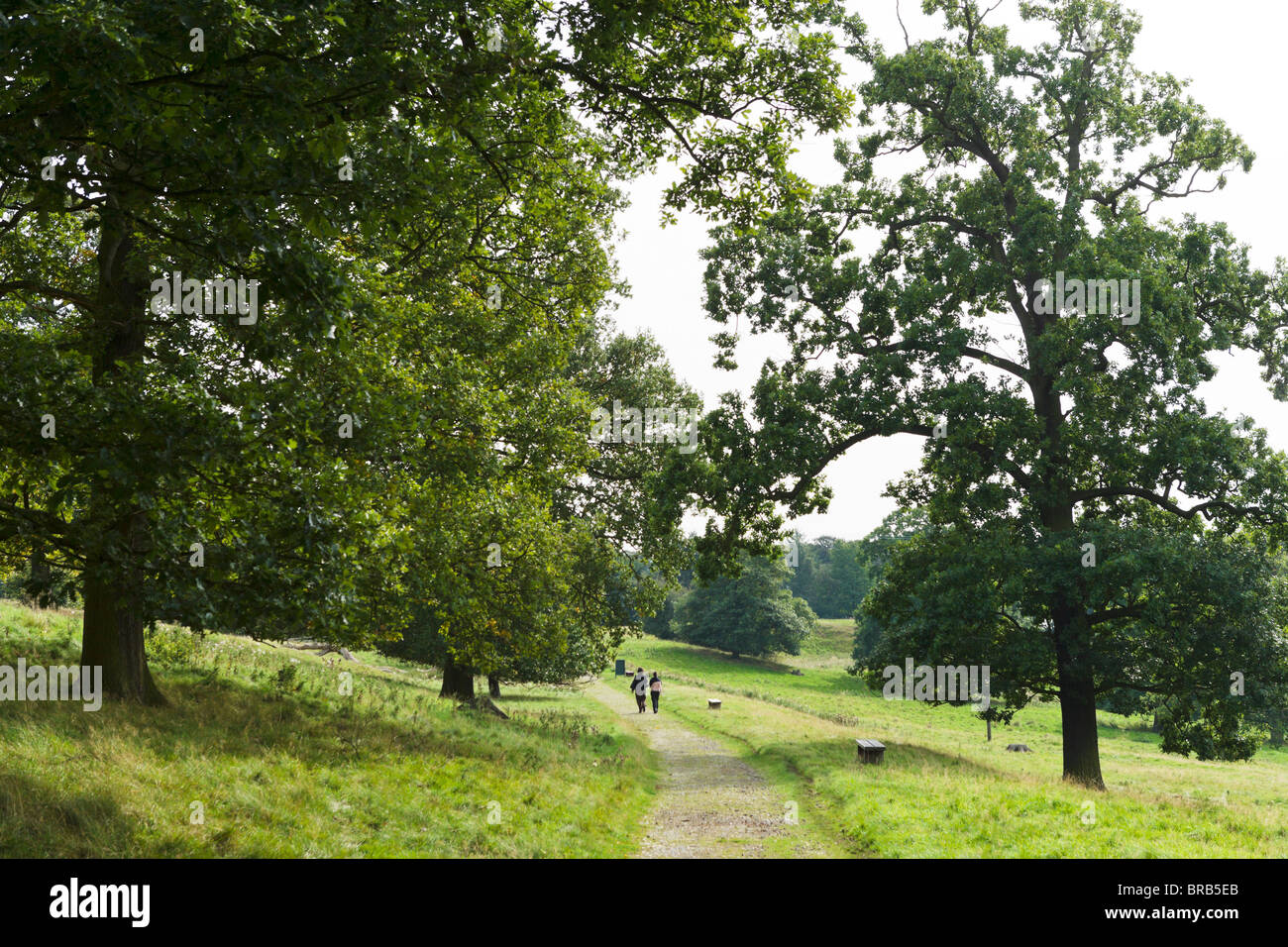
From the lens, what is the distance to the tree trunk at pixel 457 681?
26.4m

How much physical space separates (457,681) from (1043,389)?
19243mm

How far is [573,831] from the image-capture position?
37.4 feet

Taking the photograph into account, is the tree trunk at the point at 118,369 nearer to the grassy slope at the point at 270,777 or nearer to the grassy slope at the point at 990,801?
the grassy slope at the point at 270,777

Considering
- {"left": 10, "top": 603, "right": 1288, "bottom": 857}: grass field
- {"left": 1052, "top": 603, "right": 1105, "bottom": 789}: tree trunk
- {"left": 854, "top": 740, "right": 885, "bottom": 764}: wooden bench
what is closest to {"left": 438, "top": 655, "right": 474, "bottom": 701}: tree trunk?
{"left": 10, "top": 603, "right": 1288, "bottom": 857}: grass field

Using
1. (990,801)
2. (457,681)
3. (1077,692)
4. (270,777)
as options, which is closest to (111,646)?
(270,777)

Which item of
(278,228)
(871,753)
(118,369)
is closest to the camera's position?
(278,228)

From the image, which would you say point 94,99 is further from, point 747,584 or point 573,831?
point 747,584

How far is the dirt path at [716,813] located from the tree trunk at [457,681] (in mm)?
6765

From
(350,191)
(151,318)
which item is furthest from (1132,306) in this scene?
(151,318)

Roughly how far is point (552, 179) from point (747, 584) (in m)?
78.5

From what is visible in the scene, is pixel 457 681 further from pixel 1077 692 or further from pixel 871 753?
pixel 1077 692

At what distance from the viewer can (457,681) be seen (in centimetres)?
2675

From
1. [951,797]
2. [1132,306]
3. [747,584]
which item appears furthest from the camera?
[747,584]

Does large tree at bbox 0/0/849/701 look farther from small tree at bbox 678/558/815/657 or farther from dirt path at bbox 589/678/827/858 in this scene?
small tree at bbox 678/558/815/657
